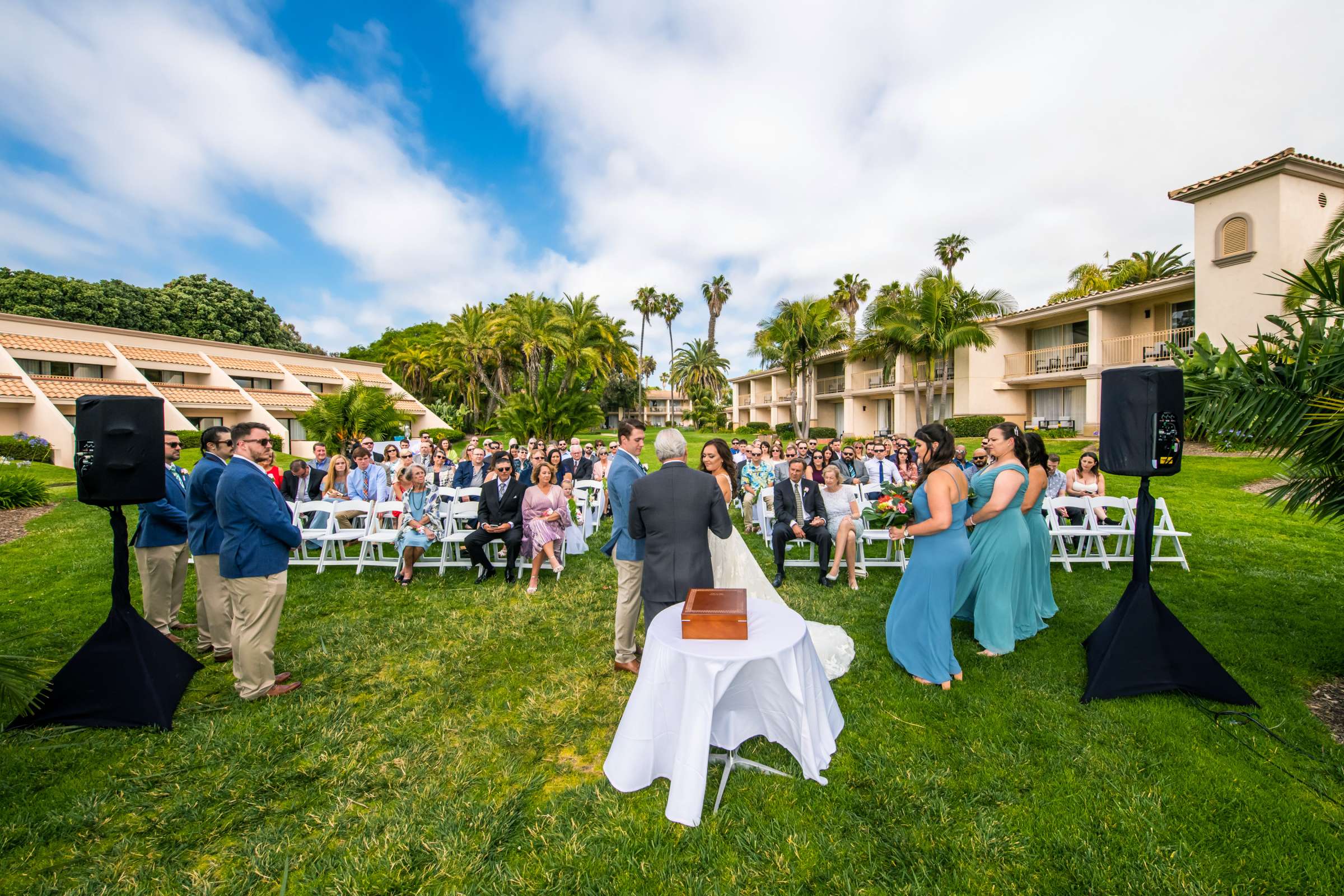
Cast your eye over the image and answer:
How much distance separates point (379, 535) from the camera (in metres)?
7.72

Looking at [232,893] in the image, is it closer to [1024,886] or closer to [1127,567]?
[1024,886]

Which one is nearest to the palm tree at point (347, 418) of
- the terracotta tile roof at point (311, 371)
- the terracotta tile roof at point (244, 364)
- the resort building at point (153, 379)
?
the resort building at point (153, 379)

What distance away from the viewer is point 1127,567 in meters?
7.66

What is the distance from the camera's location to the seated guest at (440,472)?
1118 centimetres

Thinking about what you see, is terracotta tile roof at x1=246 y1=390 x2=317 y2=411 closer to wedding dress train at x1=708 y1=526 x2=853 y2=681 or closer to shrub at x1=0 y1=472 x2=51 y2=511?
shrub at x1=0 y1=472 x2=51 y2=511

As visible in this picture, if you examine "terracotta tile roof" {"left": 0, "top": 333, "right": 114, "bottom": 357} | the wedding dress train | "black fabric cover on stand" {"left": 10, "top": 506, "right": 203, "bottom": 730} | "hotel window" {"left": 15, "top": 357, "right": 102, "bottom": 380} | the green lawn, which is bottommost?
the green lawn

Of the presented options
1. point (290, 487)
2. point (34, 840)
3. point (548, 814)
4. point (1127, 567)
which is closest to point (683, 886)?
point (548, 814)

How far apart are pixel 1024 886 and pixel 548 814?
7.25ft

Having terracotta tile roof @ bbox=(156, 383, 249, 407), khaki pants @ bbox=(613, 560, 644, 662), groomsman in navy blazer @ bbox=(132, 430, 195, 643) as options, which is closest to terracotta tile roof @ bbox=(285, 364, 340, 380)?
terracotta tile roof @ bbox=(156, 383, 249, 407)

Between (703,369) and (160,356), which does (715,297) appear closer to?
(703,369)

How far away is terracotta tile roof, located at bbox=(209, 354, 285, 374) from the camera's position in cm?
3516

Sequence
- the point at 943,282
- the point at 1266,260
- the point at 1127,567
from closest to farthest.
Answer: the point at 1127,567, the point at 1266,260, the point at 943,282

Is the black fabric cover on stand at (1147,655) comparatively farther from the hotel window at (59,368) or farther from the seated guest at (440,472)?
the hotel window at (59,368)

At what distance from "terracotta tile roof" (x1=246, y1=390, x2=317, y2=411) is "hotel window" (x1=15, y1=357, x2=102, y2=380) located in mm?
6442
